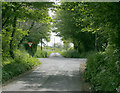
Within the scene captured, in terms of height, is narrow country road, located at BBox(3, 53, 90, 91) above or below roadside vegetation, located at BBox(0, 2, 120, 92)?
below

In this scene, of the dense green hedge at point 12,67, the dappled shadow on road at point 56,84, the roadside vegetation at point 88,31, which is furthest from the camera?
the dense green hedge at point 12,67

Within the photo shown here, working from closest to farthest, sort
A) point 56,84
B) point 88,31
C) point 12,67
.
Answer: point 56,84, point 12,67, point 88,31

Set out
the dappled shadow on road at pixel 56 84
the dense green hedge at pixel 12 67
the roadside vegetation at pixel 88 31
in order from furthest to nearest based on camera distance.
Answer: the dense green hedge at pixel 12 67
the dappled shadow on road at pixel 56 84
the roadside vegetation at pixel 88 31

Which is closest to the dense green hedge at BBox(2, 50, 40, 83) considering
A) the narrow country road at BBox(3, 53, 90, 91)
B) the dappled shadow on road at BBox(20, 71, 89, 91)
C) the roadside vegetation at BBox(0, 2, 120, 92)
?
the roadside vegetation at BBox(0, 2, 120, 92)

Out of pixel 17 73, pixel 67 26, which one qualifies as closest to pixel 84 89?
pixel 17 73

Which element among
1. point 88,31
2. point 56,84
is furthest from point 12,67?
point 88,31

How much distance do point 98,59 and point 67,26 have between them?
19.4 meters

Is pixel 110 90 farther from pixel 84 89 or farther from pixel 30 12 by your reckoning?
pixel 30 12

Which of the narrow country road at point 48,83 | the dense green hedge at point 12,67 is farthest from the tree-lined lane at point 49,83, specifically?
the dense green hedge at point 12,67

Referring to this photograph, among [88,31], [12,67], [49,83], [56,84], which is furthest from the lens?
[88,31]

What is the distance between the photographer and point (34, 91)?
7.77 metres

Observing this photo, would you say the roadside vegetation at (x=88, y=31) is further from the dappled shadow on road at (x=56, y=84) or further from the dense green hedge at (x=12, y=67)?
the dappled shadow on road at (x=56, y=84)

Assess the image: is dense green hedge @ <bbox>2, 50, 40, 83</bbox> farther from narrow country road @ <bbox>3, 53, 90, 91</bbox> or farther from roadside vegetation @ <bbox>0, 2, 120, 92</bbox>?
narrow country road @ <bbox>3, 53, 90, 91</bbox>

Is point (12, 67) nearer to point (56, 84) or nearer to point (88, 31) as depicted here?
point (56, 84)
